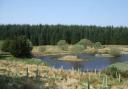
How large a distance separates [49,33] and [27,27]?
11554mm

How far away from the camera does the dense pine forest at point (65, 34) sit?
13812cm

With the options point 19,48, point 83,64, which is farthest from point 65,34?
point 19,48

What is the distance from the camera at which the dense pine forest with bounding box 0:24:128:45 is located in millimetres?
138125

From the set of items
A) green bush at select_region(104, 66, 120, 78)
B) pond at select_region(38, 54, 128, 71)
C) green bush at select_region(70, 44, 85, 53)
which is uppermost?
green bush at select_region(104, 66, 120, 78)

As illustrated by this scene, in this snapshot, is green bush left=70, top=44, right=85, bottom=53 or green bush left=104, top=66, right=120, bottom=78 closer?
green bush left=104, top=66, right=120, bottom=78

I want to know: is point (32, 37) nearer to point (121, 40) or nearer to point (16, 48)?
point (121, 40)

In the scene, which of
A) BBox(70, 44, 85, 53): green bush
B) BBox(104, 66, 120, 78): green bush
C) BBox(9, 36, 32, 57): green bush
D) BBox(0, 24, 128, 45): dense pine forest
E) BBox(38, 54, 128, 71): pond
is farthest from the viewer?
BBox(0, 24, 128, 45): dense pine forest

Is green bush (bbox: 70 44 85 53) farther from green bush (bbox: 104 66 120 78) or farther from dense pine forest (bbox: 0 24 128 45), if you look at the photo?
green bush (bbox: 104 66 120 78)

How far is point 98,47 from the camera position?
124750 mm

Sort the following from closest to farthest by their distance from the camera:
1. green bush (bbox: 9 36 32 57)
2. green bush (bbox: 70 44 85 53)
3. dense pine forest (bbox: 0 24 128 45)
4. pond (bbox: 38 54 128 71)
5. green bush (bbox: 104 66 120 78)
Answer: green bush (bbox: 104 66 120 78) → pond (bbox: 38 54 128 71) → green bush (bbox: 9 36 32 57) → green bush (bbox: 70 44 85 53) → dense pine forest (bbox: 0 24 128 45)

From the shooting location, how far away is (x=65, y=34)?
142125 millimetres

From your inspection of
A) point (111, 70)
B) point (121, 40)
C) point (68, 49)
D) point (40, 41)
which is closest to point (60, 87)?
point (111, 70)

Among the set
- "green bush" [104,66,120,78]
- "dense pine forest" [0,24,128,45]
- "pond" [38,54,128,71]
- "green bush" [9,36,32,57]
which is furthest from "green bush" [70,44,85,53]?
"green bush" [104,66,120,78]

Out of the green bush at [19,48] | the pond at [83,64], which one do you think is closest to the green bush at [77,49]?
the pond at [83,64]
